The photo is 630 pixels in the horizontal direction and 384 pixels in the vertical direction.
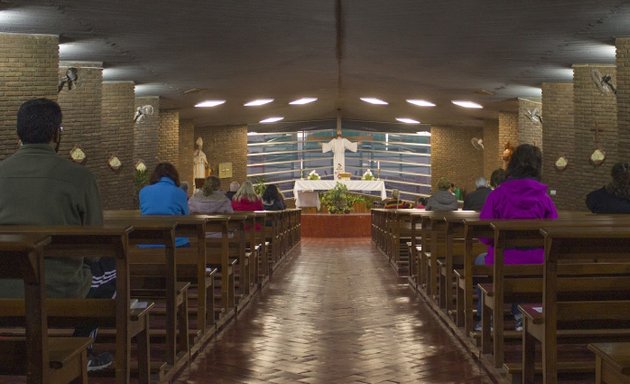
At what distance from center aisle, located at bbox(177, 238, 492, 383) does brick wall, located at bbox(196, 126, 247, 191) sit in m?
18.9

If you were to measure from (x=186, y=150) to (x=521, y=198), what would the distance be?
18888 millimetres

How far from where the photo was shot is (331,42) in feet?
44.2

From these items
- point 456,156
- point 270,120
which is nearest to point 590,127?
point 456,156

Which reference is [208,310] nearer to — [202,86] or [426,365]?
[426,365]

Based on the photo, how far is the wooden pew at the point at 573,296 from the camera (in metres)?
2.98

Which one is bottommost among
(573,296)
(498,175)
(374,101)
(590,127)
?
(573,296)

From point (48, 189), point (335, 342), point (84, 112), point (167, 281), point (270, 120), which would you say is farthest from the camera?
point (270, 120)

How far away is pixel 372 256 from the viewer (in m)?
13.7

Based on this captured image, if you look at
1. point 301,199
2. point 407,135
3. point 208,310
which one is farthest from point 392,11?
point 407,135

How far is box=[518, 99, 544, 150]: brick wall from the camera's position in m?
18.1

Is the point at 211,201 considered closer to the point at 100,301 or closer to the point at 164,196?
the point at 164,196

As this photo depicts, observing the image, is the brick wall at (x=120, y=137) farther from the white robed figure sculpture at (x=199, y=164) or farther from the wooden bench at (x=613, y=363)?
the wooden bench at (x=613, y=363)

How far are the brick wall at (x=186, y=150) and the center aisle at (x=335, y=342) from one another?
1396 centimetres

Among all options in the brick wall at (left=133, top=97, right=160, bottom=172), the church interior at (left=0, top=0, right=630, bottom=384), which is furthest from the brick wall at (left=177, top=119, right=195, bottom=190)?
the brick wall at (left=133, top=97, right=160, bottom=172)
